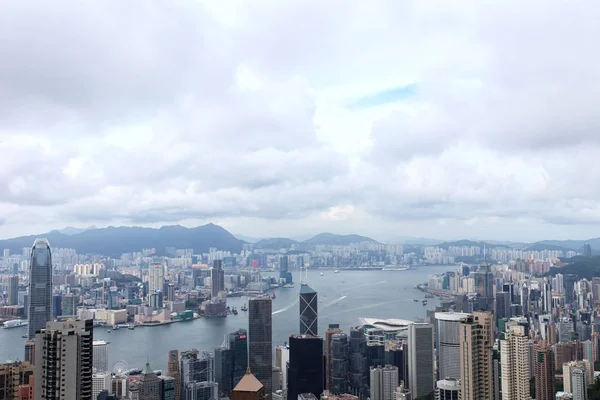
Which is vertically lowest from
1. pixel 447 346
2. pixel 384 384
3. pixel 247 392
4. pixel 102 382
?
pixel 384 384

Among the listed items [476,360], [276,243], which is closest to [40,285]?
[476,360]

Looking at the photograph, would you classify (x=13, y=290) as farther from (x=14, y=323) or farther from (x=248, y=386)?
(x=248, y=386)

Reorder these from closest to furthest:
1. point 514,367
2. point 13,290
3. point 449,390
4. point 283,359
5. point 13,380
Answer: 1. point 449,390
2. point 13,380
3. point 514,367
4. point 283,359
5. point 13,290

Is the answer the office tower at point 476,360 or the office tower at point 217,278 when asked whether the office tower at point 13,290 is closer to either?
the office tower at point 217,278

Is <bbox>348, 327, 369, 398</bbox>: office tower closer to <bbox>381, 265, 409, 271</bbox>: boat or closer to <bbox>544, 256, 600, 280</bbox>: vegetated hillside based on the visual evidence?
<bbox>544, 256, 600, 280</bbox>: vegetated hillside

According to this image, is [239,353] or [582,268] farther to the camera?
[582,268]

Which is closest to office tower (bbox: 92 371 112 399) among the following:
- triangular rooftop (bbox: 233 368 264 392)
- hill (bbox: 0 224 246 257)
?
triangular rooftop (bbox: 233 368 264 392)
